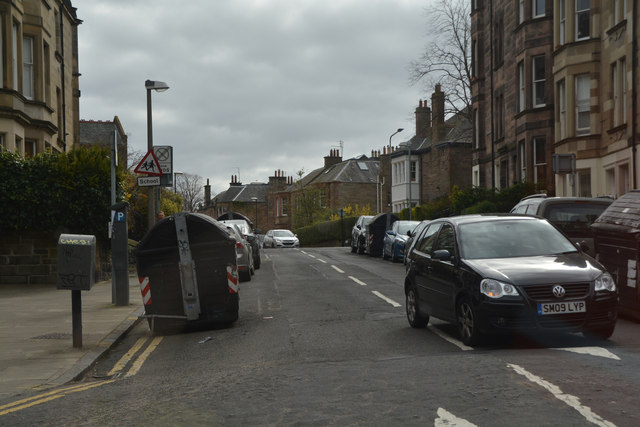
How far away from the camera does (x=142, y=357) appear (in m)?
9.90

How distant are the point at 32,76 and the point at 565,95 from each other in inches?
750

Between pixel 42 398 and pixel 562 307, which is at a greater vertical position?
pixel 562 307

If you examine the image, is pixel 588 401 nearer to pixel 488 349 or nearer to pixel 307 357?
pixel 488 349

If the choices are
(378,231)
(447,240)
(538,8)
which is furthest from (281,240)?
(447,240)

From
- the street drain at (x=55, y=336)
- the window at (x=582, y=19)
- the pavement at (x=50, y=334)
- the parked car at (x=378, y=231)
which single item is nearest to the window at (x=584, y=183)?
the window at (x=582, y=19)

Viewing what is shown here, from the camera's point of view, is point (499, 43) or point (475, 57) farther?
point (475, 57)

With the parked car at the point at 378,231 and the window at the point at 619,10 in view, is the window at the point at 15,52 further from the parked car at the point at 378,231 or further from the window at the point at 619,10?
the window at the point at 619,10

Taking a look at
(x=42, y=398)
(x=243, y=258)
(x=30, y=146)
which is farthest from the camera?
(x=30, y=146)

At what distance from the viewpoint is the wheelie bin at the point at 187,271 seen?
12141 millimetres

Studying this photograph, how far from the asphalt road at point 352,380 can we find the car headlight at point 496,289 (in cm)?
62

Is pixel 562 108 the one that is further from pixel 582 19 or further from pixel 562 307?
pixel 562 307

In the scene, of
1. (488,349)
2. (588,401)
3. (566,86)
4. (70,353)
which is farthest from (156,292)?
(566,86)

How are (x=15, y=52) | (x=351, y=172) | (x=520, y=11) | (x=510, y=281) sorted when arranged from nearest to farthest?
1. (x=510, y=281)
2. (x=15, y=52)
3. (x=520, y=11)
4. (x=351, y=172)

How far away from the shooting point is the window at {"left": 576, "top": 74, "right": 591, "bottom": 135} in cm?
2831
